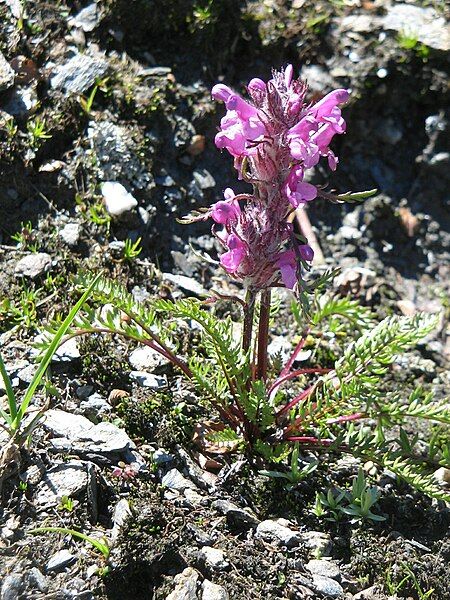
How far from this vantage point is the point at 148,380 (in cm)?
366

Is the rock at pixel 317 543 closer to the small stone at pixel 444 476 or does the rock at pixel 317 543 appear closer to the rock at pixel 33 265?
the small stone at pixel 444 476

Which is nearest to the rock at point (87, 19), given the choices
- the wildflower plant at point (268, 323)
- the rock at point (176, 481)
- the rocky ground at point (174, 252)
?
the rocky ground at point (174, 252)

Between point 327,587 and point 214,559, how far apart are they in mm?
469

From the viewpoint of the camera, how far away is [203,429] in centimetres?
355

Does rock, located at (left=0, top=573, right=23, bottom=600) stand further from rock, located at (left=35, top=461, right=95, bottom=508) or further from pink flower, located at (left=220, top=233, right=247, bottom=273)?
pink flower, located at (left=220, top=233, right=247, bottom=273)

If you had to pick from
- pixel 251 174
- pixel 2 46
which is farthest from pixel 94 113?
pixel 251 174

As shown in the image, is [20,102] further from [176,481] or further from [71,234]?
[176,481]

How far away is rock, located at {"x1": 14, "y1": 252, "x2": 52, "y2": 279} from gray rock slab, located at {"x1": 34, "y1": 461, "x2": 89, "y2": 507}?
1166 mm

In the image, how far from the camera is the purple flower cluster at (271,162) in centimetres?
293

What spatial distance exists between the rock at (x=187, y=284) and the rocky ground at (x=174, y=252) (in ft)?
0.04

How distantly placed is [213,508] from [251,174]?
141 cm

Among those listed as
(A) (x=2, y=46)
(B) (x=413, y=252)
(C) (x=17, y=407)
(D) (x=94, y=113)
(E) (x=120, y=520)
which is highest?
(A) (x=2, y=46)

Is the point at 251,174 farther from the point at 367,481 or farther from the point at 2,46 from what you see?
the point at 2,46

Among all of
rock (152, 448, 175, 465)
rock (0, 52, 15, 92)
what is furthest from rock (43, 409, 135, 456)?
rock (0, 52, 15, 92)
